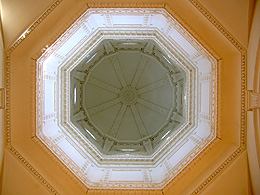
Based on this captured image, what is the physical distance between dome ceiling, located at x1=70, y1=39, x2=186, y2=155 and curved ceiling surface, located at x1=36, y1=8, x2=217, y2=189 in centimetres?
7

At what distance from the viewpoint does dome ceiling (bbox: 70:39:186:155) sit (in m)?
12.7

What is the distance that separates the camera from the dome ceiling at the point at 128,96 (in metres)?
12.7

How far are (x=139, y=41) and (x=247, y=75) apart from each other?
6.65 meters

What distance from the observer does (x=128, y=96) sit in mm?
15922

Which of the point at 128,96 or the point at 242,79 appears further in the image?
the point at 128,96

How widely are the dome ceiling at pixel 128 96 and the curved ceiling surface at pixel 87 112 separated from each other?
0.07 metres

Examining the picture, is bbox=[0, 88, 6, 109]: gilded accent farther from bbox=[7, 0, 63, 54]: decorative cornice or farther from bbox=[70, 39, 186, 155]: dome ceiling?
bbox=[70, 39, 186, 155]: dome ceiling

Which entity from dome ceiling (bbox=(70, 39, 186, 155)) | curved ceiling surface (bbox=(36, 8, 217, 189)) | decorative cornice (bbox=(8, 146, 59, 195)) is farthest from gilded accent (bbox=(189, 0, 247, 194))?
dome ceiling (bbox=(70, 39, 186, 155))

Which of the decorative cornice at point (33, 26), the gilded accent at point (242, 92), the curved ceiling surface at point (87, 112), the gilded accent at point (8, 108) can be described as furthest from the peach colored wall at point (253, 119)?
the gilded accent at point (8, 108)

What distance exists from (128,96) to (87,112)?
305cm

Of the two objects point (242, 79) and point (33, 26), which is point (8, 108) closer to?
point (33, 26)

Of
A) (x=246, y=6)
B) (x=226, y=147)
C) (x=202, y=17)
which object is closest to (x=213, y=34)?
(x=202, y=17)

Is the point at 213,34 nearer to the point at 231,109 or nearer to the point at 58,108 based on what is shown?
the point at 231,109

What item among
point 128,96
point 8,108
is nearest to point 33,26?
point 8,108
